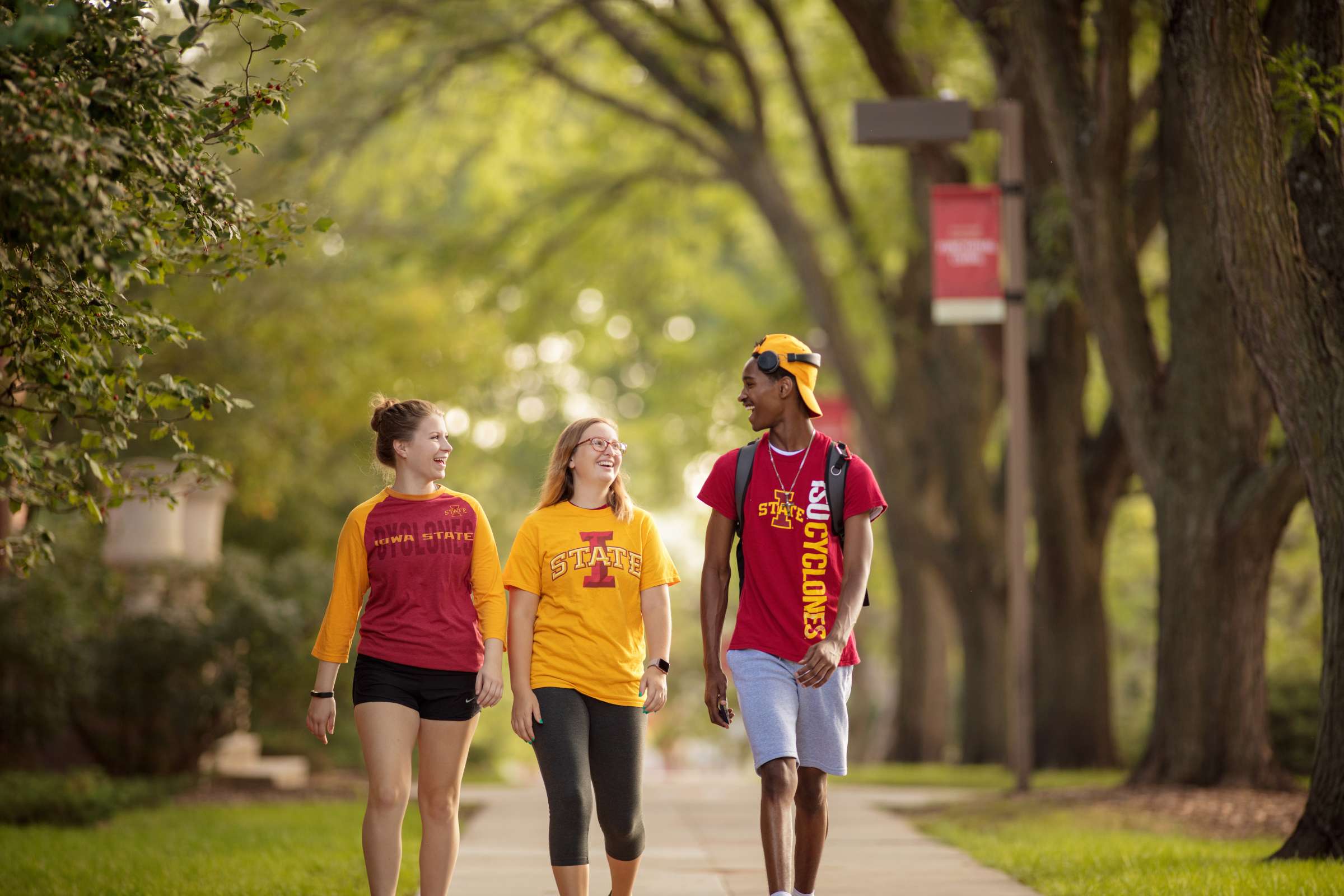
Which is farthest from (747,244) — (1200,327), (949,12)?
(1200,327)

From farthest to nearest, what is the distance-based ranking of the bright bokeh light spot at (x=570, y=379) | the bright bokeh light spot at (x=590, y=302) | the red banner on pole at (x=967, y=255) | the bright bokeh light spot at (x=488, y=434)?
the bright bokeh light spot at (x=570, y=379)
the bright bokeh light spot at (x=488, y=434)
the bright bokeh light spot at (x=590, y=302)
the red banner on pole at (x=967, y=255)

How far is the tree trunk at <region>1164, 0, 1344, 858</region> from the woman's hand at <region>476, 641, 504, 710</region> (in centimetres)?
440

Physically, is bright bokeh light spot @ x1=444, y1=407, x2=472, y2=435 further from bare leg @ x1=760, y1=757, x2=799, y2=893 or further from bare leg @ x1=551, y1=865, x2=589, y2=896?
bare leg @ x1=760, y1=757, x2=799, y2=893

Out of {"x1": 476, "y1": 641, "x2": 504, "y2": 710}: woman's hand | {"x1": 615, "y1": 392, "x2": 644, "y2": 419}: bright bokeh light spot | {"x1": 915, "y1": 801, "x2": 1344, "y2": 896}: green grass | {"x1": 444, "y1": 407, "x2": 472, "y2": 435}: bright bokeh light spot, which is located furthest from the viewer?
{"x1": 615, "y1": 392, "x2": 644, "y2": 419}: bright bokeh light spot

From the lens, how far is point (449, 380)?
22.0m

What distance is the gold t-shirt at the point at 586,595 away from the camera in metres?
5.64

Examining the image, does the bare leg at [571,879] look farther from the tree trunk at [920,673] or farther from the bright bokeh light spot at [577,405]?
the bright bokeh light spot at [577,405]

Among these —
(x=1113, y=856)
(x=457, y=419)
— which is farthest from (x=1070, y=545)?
(x=457, y=419)

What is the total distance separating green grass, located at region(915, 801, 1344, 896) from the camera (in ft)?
23.1

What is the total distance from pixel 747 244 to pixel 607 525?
84.8 feet

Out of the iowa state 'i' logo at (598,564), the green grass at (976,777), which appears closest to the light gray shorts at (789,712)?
the iowa state 'i' logo at (598,564)

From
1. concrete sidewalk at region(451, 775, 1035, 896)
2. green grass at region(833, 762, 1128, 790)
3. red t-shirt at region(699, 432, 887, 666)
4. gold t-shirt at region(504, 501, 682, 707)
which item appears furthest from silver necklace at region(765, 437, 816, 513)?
green grass at region(833, 762, 1128, 790)

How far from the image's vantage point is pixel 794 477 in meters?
5.79

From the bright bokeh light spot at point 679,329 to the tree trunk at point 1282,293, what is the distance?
2179 centimetres
